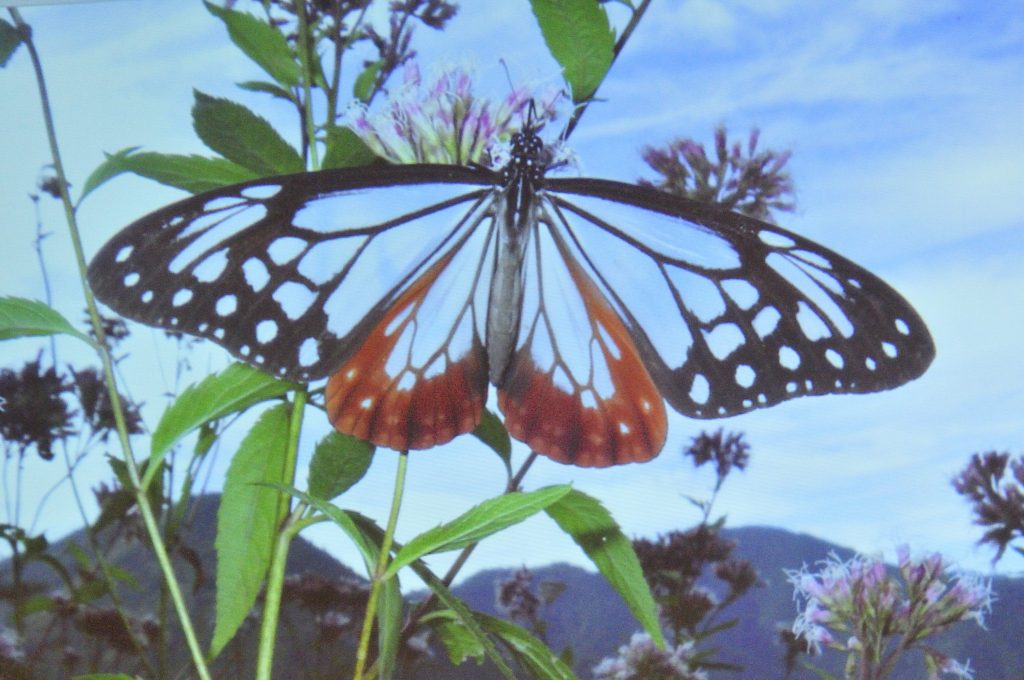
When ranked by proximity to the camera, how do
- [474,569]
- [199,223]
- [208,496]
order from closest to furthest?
[199,223] → [474,569] → [208,496]

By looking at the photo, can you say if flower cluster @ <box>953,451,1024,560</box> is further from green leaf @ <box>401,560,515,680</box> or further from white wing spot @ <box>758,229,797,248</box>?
green leaf @ <box>401,560,515,680</box>

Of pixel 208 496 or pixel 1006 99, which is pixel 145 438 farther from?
pixel 1006 99

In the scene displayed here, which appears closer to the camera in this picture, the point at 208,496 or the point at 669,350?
the point at 669,350

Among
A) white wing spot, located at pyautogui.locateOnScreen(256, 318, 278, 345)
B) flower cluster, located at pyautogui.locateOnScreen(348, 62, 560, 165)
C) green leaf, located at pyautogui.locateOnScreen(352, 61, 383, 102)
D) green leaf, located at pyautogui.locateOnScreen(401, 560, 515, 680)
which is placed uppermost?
green leaf, located at pyautogui.locateOnScreen(352, 61, 383, 102)

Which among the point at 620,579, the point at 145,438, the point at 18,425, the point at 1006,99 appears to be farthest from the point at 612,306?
the point at 18,425

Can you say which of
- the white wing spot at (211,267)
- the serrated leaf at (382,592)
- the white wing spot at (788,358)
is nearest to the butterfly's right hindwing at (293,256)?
the white wing spot at (211,267)

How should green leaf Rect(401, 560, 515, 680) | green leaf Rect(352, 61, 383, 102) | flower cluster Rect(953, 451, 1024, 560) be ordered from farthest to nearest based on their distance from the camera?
green leaf Rect(352, 61, 383, 102) < flower cluster Rect(953, 451, 1024, 560) < green leaf Rect(401, 560, 515, 680)

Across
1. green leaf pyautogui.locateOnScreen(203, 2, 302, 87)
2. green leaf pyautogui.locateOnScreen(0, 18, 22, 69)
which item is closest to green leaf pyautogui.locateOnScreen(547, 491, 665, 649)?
green leaf pyautogui.locateOnScreen(203, 2, 302, 87)

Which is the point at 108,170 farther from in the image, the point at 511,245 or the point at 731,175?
the point at 731,175
